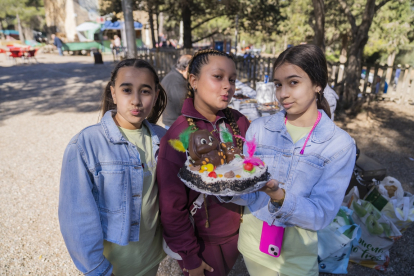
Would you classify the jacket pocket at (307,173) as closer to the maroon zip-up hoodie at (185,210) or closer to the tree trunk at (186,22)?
the maroon zip-up hoodie at (185,210)

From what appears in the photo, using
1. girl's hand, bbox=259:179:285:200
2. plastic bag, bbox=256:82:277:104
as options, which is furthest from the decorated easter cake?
plastic bag, bbox=256:82:277:104

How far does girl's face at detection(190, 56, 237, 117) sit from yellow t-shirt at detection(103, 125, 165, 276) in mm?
522

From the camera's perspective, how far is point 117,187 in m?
1.58

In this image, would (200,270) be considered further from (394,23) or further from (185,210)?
(394,23)

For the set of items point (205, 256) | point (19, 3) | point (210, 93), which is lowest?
point (205, 256)

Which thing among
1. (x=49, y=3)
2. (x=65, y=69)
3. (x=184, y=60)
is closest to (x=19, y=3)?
(x=49, y=3)

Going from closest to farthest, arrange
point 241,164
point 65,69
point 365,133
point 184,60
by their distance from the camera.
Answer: point 241,164, point 184,60, point 365,133, point 65,69

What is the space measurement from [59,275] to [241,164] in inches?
116

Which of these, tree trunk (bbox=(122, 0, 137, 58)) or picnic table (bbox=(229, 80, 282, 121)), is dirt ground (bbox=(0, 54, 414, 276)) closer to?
picnic table (bbox=(229, 80, 282, 121))

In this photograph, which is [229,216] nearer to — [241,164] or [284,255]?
[284,255]

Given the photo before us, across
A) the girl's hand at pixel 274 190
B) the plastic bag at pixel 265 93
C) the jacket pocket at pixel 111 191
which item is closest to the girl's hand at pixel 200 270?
the jacket pocket at pixel 111 191

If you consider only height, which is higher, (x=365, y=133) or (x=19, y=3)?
(x=19, y=3)

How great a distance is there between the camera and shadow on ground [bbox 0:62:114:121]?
Answer: 9695 millimetres

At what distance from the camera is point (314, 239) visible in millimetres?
1603
